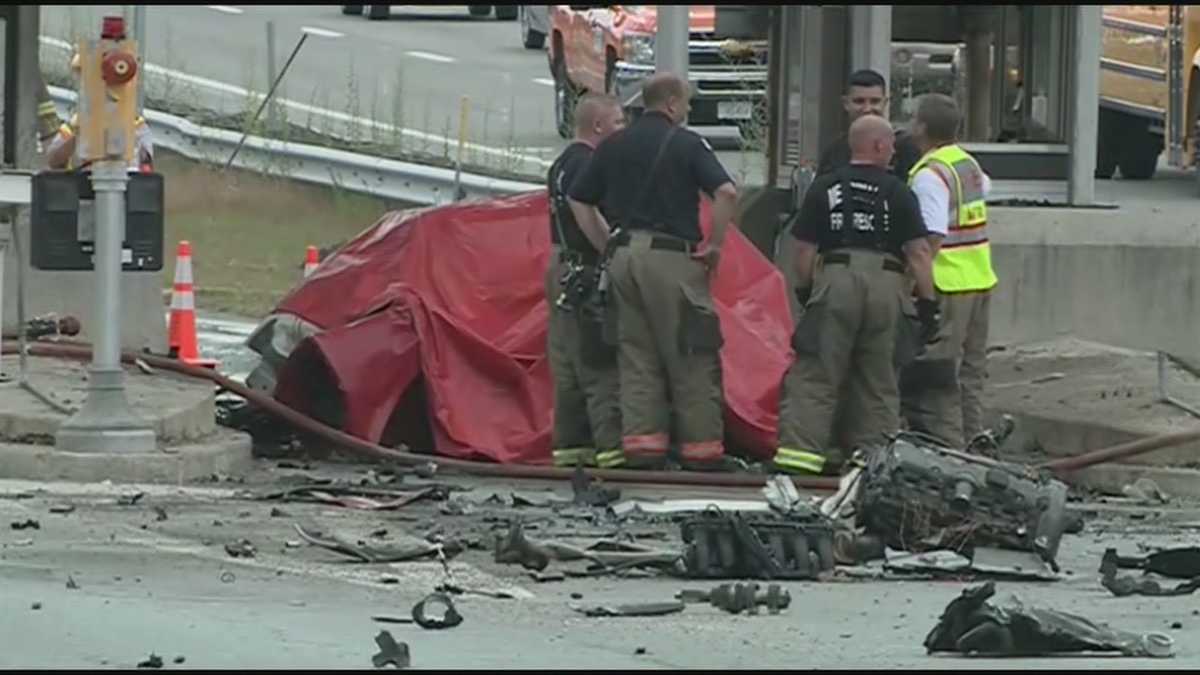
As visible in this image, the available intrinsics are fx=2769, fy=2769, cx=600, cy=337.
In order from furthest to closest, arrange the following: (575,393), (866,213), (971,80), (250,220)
A: (250,220) → (971,80) → (575,393) → (866,213)

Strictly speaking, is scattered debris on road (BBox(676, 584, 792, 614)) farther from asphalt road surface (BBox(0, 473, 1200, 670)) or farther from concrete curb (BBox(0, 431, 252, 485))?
concrete curb (BBox(0, 431, 252, 485))

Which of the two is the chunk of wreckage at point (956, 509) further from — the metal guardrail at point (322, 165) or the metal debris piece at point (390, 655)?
the metal guardrail at point (322, 165)

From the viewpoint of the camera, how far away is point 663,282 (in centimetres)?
1343

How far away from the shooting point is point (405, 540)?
11086 millimetres

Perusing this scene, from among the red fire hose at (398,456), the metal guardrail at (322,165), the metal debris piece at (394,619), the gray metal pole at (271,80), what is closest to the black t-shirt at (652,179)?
the red fire hose at (398,456)

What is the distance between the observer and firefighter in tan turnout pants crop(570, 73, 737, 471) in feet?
44.0

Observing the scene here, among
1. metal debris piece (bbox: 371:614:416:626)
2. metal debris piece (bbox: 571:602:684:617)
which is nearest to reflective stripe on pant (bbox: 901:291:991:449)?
metal debris piece (bbox: 571:602:684:617)

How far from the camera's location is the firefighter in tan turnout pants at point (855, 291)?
1326 cm

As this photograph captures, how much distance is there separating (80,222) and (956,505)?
4627 mm

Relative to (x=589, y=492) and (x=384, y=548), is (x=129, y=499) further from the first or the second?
(x=589, y=492)

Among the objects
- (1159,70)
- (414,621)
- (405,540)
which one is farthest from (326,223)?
(414,621)

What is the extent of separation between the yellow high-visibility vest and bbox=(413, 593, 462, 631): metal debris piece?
5000 mm

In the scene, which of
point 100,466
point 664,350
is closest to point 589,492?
point 664,350

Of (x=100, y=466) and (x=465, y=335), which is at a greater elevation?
(x=465, y=335)
